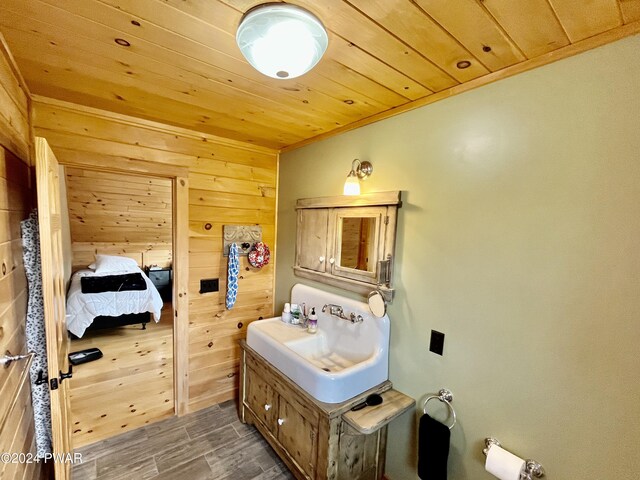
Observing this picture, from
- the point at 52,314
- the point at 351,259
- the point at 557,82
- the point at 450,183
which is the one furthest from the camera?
the point at 351,259

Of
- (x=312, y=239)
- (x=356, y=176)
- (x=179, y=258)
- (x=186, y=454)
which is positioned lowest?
(x=186, y=454)

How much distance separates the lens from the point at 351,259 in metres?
1.89

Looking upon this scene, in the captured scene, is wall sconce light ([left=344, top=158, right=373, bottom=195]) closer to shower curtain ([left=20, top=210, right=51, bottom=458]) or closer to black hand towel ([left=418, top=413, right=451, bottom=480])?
black hand towel ([left=418, top=413, right=451, bottom=480])

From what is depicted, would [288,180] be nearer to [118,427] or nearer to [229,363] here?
[229,363]

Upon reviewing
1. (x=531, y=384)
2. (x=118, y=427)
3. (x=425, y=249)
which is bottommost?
(x=118, y=427)

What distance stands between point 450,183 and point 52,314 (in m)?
1.93

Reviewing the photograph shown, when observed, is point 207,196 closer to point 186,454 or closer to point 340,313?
point 340,313

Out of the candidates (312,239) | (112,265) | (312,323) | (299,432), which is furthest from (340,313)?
(112,265)

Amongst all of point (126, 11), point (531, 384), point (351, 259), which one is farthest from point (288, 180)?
point (531, 384)

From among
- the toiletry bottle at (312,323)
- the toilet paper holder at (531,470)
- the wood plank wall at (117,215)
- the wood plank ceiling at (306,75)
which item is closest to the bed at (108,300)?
the wood plank wall at (117,215)

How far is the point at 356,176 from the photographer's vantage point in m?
1.82

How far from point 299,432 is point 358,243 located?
1.19 meters

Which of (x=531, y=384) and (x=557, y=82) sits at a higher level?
(x=557, y=82)

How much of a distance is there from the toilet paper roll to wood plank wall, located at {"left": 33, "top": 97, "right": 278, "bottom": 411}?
1951mm
